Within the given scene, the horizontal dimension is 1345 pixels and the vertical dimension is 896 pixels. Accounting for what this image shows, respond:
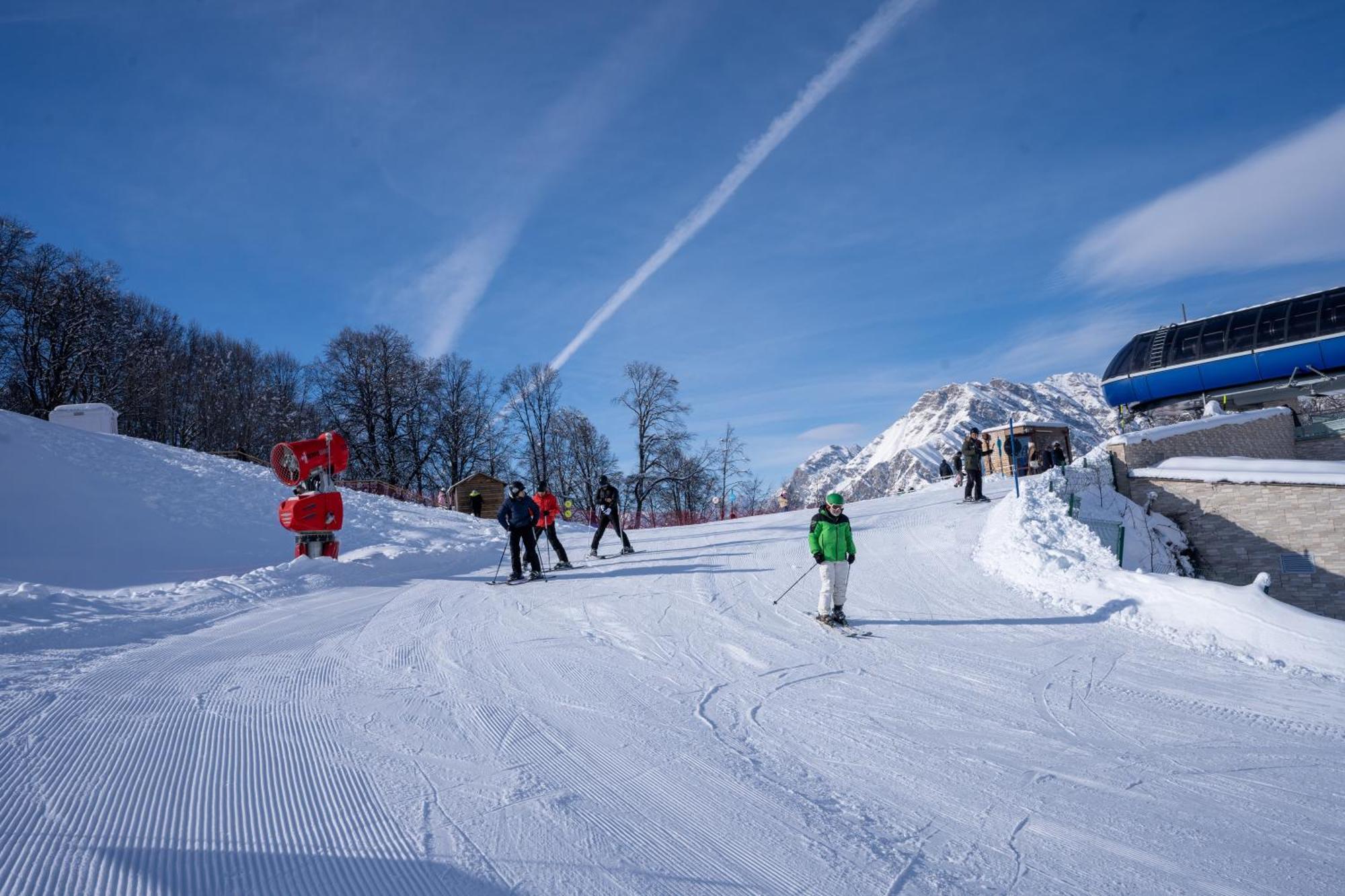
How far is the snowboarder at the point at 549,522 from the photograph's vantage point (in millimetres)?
13797

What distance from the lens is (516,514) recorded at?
1255 cm

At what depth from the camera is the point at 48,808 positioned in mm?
3510

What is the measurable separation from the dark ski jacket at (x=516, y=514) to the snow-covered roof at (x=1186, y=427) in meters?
13.5

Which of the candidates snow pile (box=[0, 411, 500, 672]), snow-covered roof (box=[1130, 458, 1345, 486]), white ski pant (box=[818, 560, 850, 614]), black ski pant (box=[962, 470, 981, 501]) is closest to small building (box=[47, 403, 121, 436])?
snow pile (box=[0, 411, 500, 672])

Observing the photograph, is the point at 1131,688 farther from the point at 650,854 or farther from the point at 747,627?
the point at 650,854

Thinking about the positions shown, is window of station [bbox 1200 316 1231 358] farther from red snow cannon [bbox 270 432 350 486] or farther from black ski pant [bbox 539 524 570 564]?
red snow cannon [bbox 270 432 350 486]

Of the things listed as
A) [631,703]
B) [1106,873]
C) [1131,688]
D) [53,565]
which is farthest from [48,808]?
[53,565]

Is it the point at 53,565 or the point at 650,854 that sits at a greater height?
the point at 53,565

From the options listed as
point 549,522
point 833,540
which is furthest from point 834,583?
point 549,522

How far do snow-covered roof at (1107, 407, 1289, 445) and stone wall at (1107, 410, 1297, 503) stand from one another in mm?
41

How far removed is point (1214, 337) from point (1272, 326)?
5.14ft

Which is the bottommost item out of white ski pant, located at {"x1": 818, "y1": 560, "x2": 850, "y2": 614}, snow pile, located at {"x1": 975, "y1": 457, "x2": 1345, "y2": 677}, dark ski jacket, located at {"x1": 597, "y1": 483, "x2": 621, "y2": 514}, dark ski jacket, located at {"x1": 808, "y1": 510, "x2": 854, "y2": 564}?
snow pile, located at {"x1": 975, "y1": 457, "x2": 1345, "y2": 677}

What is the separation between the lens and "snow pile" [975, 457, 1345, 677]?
24.9 feet

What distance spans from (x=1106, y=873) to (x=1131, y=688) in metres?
3.80
